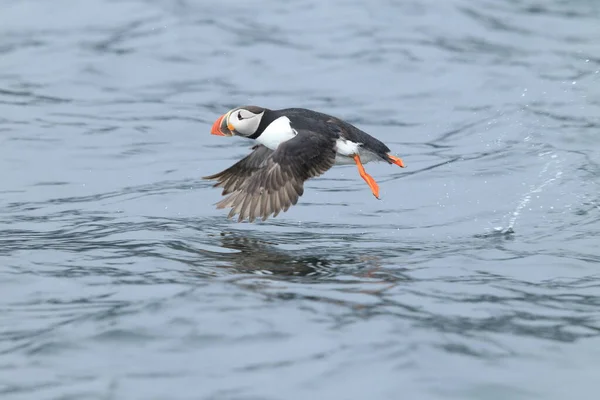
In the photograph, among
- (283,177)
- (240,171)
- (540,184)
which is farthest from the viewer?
(540,184)

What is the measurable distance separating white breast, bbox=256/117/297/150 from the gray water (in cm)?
60

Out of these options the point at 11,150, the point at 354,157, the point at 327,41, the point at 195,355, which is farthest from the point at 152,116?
the point at 195,355

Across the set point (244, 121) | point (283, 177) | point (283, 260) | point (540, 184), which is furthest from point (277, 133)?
point (540, 184)

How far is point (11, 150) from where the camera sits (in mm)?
9508

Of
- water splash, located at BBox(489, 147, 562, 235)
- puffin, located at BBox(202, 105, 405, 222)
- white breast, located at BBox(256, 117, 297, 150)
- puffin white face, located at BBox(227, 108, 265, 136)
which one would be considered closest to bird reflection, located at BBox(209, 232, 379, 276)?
puffin, located at BBox(202, 105, 405, 222)

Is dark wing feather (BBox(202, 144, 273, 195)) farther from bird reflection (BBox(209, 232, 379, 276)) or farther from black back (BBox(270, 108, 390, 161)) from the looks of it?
bird reflection (BBox(209, 232, 379, 276))

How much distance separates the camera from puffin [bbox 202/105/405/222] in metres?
6.80

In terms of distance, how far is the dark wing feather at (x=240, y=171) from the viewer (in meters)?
7.68

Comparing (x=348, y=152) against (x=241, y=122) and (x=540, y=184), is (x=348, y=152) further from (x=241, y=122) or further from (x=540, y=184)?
(x=540, y=184)

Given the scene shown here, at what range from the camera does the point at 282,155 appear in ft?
22.7

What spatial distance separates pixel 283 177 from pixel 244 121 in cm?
73

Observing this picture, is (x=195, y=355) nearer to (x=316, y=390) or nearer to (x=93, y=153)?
(x=316, y=390)

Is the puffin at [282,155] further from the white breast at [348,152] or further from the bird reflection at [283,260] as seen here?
the bird reflection at [283,260]

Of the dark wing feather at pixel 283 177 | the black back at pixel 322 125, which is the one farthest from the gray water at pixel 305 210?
the black back at pixel 322 125
